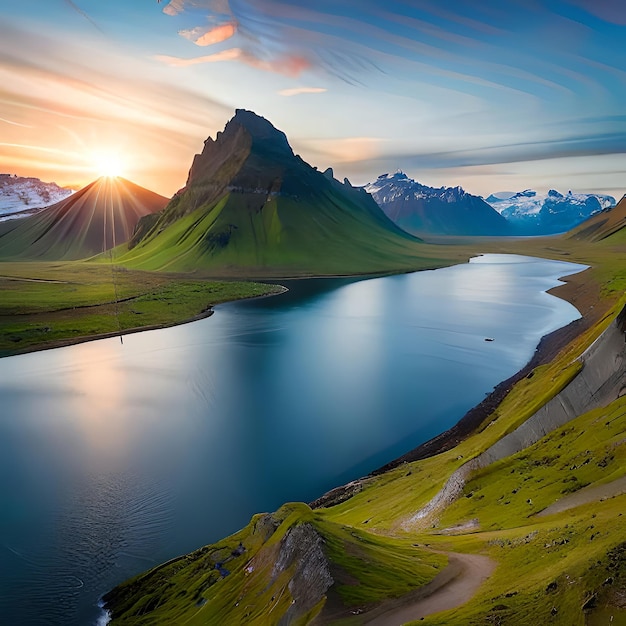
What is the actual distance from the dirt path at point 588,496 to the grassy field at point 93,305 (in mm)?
83100

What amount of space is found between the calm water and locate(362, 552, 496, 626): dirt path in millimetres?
17242

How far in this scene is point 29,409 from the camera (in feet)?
177

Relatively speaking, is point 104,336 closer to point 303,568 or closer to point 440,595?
point 303,568

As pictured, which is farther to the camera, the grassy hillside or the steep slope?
the steep slope

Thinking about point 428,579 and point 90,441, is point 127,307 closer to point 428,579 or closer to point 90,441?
point 90,441

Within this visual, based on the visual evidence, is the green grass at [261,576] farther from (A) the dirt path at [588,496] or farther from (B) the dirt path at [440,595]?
(A) the dirt path at [588,496]

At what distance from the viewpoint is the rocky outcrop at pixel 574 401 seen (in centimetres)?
2767

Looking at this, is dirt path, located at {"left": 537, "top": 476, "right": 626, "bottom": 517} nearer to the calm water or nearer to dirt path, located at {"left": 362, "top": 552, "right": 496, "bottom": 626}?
dirt path, located at {"left": 362, "top": 552, "right": 496, "bottom": 626}

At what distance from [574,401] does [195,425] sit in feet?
111

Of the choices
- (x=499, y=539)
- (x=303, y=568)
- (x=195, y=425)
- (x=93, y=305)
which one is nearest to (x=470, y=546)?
(x=499, y=539)

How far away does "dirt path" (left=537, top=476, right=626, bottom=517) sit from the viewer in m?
19.0

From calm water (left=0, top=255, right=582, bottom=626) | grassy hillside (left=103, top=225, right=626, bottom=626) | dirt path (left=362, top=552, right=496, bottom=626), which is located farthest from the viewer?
calm water (left=0, top=255, right=582, bottom=626)

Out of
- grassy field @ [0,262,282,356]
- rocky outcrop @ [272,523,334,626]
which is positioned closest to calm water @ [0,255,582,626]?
grassy field @ [0,262,282,356]

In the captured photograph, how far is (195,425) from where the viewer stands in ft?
159
